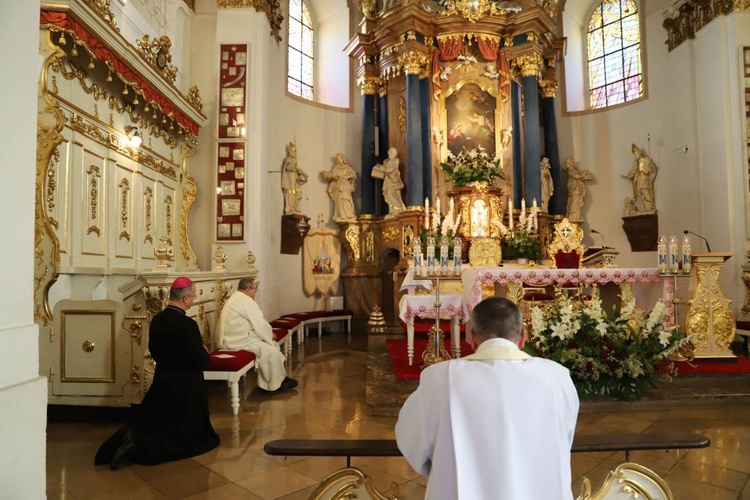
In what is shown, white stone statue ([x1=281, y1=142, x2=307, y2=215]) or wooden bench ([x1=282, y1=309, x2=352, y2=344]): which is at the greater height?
white stone statue ([x1=281, y1=142, x2=307, y2=215])

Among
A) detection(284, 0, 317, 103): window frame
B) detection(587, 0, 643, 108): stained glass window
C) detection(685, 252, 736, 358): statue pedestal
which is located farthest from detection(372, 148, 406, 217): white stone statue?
detection(685, 252, 736, 358): statue pedestal

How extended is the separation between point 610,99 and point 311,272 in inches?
351

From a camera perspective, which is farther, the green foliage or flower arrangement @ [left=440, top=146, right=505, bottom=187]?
flower arrangement @ [left=440, top=146, right=505, bottom=187]

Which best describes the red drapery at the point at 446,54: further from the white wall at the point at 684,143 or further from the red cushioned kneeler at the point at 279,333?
the red cushioned kneeler at the point at 279,333

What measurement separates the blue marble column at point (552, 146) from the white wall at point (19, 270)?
11600 millimetres

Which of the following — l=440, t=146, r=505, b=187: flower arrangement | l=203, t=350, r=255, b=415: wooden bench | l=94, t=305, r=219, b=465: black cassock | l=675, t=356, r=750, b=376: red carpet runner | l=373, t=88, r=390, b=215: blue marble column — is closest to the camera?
l=94, t=305, r=219, b=465: black cassock

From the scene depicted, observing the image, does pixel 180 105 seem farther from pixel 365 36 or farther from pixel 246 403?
pixel 365 36

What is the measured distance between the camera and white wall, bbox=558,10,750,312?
360 inches

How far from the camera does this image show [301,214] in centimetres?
1095

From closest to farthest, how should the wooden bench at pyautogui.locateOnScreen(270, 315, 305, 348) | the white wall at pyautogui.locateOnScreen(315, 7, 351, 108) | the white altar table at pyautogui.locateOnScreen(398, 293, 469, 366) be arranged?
the white altar table at pyautogui.locateOnScreen(398, 293, 469, 366), the wooden bench at pyautogui.locateOnScreen(270, 315, 305, 348), the white wall at pyautogui.locateOnScreen(315, 7, 351, 108)

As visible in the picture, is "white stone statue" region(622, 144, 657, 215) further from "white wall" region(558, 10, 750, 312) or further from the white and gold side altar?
the white and gold side altar

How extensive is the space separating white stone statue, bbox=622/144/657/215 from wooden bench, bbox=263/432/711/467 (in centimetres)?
1025

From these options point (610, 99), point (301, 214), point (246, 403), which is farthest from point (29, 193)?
point (610, 99)

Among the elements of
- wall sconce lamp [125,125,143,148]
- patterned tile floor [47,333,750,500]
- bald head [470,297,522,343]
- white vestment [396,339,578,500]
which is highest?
wall sconce lamp [125,125,143,148]
